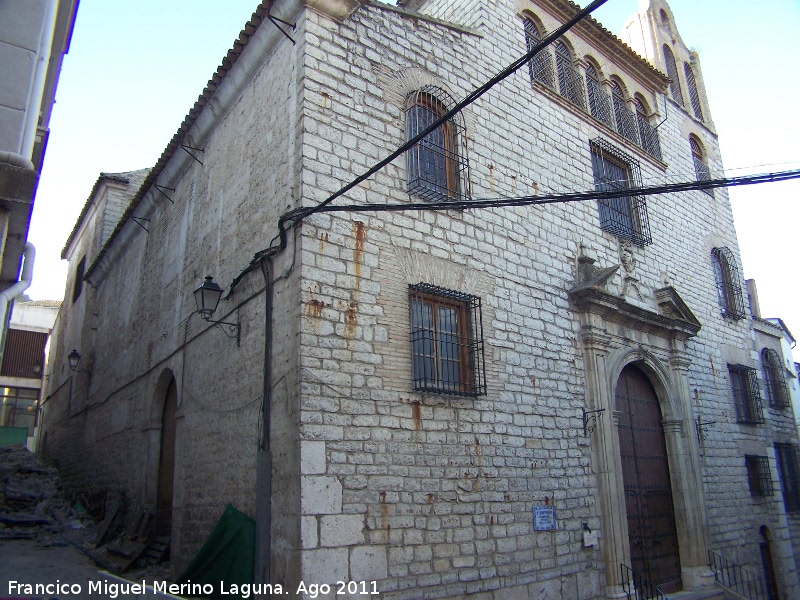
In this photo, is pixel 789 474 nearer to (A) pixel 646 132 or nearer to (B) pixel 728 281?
(B) pixel 728 281

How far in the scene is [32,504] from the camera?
41.3ft

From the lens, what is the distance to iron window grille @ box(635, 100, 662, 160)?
12.1 metres

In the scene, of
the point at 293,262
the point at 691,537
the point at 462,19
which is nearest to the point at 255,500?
the point at 293,262

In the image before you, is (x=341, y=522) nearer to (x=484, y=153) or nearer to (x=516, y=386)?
(x=516, y=386)

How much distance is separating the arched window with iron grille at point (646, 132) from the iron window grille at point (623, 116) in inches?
9.1

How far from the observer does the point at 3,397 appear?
23.7 meters

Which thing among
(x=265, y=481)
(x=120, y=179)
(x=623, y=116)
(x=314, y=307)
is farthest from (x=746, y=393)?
(x=120, y=179)

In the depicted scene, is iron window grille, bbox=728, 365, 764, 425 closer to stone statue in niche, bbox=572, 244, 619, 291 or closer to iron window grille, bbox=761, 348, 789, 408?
iron window grille, bbox=761, 348, 789, 408

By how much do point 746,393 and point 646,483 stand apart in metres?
4.52

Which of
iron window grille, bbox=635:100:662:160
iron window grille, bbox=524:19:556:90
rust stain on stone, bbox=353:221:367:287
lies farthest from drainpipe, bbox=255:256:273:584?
iron window grille, bbox=635:100:662:160

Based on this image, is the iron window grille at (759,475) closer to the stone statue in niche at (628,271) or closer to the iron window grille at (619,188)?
the stone statue in niche at (628,271)

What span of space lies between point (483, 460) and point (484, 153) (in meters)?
3.99

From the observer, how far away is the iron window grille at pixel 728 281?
12953 millimetres

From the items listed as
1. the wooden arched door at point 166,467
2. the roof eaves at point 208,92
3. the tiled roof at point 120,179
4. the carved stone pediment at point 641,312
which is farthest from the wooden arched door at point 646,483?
the tiled roof at point 120,179
